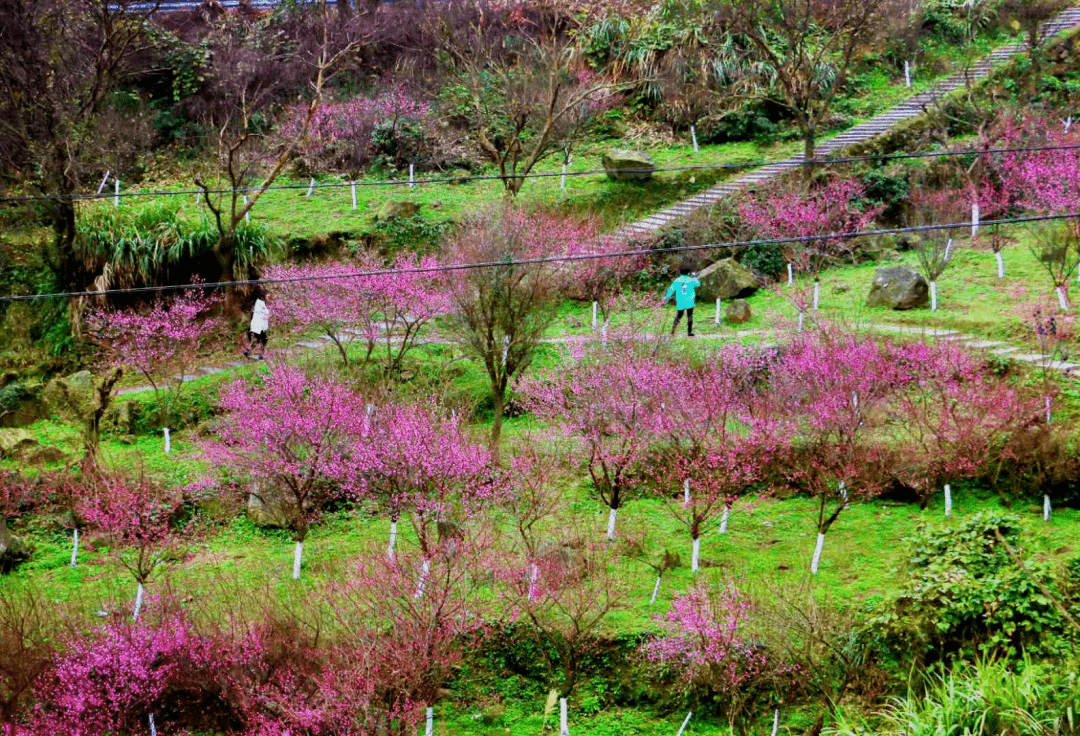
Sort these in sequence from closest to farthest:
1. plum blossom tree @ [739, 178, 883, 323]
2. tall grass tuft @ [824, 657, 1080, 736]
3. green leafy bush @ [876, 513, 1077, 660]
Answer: tall grass tuft @ [824, 657, 1080, 736] < green leafy bush @ [876, 513, 1077, 660] < plum blossom tree @ [739, 178, 883, 323]

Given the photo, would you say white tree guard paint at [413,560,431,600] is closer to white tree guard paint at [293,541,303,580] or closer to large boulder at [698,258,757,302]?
white tree guard paint at [293,541,303,580]

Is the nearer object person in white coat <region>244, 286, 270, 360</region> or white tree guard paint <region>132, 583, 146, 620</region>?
white tree guard paint <region>132, 583, 146, 620</region>

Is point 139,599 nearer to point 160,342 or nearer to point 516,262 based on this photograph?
point 516,262

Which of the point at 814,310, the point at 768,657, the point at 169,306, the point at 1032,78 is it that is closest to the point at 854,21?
the point at 1032,78

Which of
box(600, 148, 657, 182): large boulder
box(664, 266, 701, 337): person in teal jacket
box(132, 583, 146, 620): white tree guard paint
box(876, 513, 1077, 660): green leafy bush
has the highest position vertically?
box(600, 148, 657, 182): large boulder

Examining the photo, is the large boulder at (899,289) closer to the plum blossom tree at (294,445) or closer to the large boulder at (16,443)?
the plum blossom tree at (294,445)

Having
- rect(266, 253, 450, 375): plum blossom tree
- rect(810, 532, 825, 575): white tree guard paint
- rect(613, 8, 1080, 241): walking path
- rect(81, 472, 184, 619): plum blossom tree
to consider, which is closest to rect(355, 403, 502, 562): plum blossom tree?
rect(81, 472, 184, 619): plum blossom tree

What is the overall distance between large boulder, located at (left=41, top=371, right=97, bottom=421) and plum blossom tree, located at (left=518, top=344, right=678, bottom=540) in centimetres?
1018

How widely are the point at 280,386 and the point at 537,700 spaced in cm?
702

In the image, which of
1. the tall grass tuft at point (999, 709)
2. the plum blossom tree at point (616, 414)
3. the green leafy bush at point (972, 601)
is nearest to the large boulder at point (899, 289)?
the plum blossom tree at point (616, 414)

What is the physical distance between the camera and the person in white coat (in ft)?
79.0

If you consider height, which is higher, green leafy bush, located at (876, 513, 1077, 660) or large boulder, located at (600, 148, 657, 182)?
large boulder, located at (600, 148, 657, 182)

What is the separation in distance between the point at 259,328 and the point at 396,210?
Answer: 26.0ft

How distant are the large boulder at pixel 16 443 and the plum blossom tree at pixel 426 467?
740 cm
